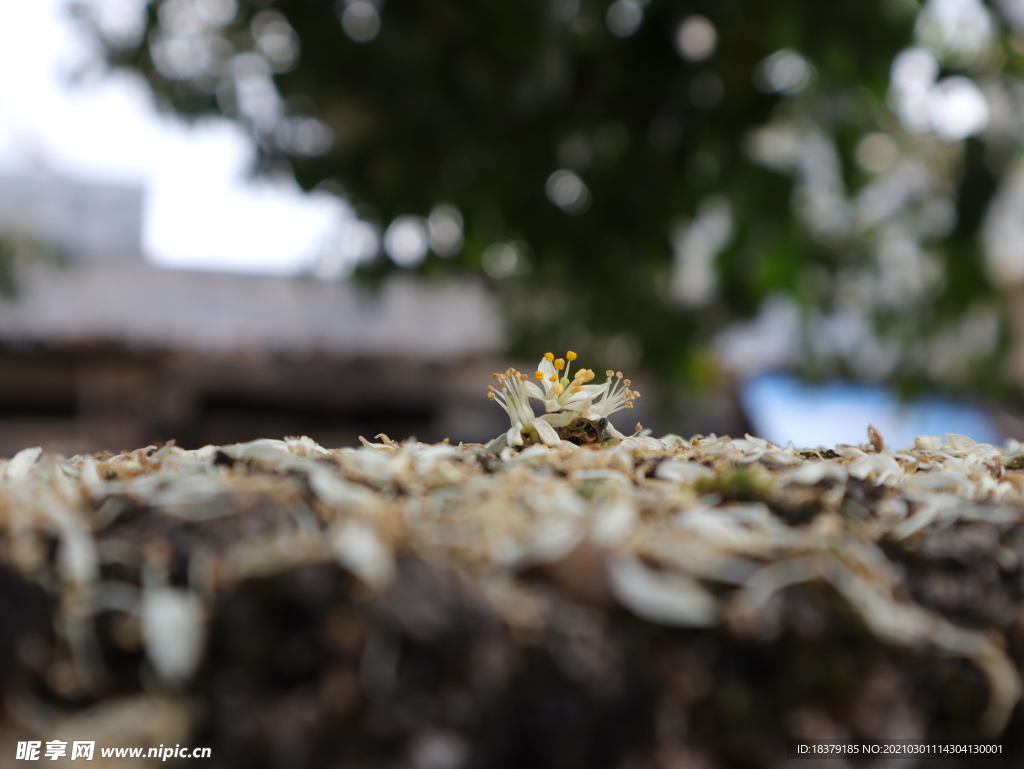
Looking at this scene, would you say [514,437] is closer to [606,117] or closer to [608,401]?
[608,401]

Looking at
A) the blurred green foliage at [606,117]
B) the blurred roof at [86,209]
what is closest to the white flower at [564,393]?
the blurred green foliage at [606,117]

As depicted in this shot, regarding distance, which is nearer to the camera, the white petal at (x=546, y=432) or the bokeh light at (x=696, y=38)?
the white petal at (x=546, y=432)

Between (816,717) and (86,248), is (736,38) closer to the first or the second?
(816,717)

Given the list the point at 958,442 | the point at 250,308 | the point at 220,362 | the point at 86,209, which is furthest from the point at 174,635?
the point at 86,209

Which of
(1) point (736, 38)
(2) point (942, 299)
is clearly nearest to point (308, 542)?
(1) point (736, 38)

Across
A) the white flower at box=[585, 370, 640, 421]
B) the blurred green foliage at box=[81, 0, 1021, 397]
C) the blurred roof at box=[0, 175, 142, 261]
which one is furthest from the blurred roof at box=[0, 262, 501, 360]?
the white flower at box=[585, 370, 640, 421]

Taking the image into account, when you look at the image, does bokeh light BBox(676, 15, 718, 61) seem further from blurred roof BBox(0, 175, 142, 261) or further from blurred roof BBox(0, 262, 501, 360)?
blurred roof BBox(0, 175, 142, 261)

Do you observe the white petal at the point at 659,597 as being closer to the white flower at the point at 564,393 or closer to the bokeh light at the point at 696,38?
the white flower at the point at 564,393
